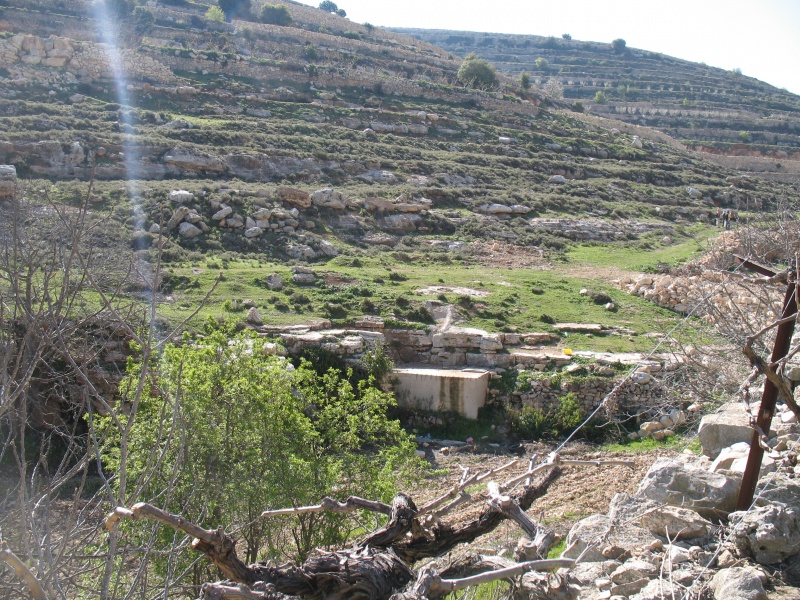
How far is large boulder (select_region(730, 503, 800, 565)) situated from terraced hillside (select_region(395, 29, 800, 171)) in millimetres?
63228

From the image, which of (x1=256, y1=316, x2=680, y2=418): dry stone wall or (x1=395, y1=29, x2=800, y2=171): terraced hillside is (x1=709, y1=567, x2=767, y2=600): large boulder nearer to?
(x1=256, y1=316, x2=680, y2=418): dry stone wall

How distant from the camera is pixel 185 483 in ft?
24.7

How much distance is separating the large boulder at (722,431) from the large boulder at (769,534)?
1953 mm

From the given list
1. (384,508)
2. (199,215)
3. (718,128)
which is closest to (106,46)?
(199,215)

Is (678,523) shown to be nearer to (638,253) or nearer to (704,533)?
(704,533)

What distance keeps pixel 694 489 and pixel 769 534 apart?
3.01 ft

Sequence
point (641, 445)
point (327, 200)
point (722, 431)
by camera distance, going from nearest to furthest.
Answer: point (722, 431)
point (641, 445)
point (327, 200)

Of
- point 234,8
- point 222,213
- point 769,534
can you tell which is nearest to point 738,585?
point 769,534

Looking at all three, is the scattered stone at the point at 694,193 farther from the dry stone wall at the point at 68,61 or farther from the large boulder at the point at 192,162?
the dry stone wall at the point at 68,61

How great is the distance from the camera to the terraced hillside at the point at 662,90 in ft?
218

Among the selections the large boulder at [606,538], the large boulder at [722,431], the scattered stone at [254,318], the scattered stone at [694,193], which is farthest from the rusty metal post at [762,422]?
the scattered stone at [694,193]

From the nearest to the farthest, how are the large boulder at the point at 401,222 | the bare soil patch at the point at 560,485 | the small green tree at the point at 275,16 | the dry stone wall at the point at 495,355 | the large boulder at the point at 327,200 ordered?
1. the bare soil patch at the point at 560,485
2. the dry stone wall at the point at 495,355
3. the large boulder at the point at 327,200
4. the large boulder at the point at 401,222
5. the small green tree at the point at 275,16

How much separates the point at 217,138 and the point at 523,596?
3261cm

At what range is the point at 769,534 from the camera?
12.7 feet
